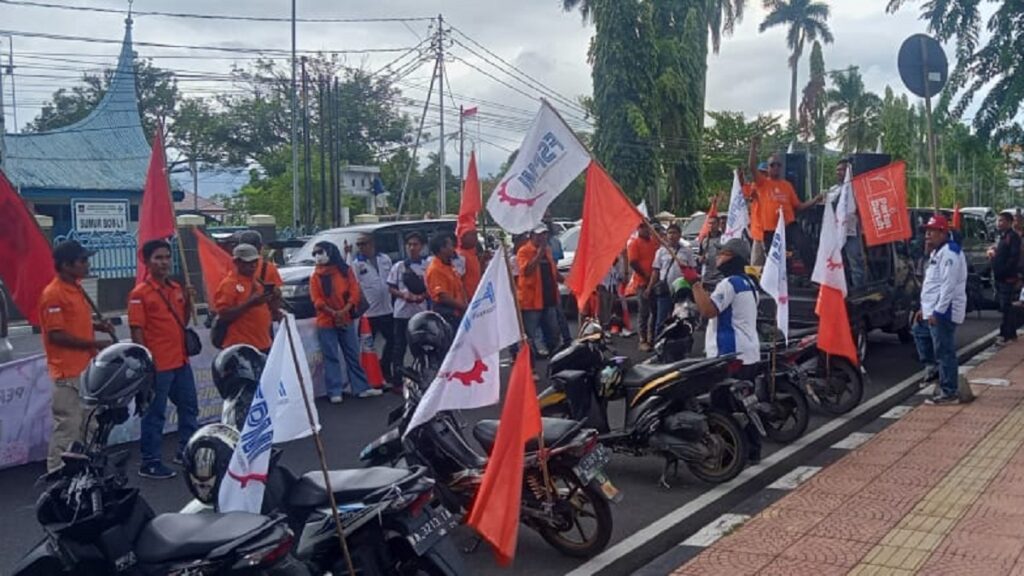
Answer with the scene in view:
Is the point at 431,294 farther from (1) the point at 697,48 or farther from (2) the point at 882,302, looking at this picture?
(1) the point at 697,48

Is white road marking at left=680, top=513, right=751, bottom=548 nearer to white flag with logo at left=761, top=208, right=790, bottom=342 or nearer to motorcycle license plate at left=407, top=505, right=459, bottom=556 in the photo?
motorcycle license plate at left=407, top=505, right=459, bottom=556

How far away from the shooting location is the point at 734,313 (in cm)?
752

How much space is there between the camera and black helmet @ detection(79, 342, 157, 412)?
416 cm

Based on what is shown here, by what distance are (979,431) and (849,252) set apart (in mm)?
3569

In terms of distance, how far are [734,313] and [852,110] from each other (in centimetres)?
5891

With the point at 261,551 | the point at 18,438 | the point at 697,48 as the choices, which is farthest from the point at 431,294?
the point at 697,48

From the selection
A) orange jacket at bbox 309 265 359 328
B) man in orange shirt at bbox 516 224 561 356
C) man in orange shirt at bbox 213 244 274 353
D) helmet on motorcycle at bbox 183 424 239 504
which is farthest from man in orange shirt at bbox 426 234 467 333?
helmet on motorcycle at bbox 183 424 239 504

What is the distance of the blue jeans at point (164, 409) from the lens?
292 inches

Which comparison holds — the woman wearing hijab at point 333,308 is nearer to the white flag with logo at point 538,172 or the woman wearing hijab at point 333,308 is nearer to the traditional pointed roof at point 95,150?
the white flag with logo at point 538,172

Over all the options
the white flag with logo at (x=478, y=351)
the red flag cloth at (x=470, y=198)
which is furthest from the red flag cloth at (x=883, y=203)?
the white flag with logo at (x=478, y=351)

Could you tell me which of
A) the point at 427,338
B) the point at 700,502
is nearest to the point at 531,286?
the point at 700,502

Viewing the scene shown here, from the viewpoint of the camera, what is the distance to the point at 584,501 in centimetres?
564

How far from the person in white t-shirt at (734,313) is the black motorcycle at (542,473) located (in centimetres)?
221

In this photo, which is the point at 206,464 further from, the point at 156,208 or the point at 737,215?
the point at 737,215
